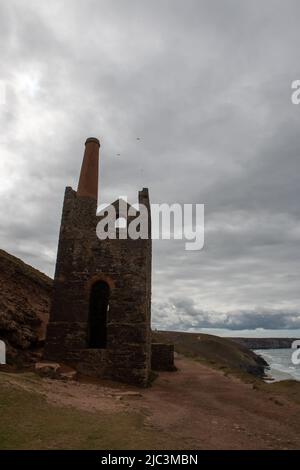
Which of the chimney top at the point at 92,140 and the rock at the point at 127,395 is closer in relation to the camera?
the rock at the point at 127,395

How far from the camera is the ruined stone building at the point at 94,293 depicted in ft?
48.8

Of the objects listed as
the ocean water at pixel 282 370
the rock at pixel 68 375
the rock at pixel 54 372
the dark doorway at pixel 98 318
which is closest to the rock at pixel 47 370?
the rock at pixel 54 372

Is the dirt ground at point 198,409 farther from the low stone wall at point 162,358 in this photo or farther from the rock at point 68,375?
the low stone wall at point 162,358

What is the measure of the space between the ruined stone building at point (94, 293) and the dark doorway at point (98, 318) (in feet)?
1.27

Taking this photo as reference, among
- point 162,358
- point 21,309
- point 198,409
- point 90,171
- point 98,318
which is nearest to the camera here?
point 198,409

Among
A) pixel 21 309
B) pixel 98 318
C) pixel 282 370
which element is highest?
pixel 21 309

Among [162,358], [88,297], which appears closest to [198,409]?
[88,297]

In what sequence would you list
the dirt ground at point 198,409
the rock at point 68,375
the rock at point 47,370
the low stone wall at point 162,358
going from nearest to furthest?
the dirt ground at point 198,409
the rock at point 47,370
the rock at point 68,375
the low stone wall at point 162,358

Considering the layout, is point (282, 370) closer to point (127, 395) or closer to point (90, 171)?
point (90, 171)

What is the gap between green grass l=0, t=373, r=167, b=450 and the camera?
6.55 m

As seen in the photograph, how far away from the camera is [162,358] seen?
21.5 m

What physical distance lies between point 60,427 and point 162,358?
14723 millimetres

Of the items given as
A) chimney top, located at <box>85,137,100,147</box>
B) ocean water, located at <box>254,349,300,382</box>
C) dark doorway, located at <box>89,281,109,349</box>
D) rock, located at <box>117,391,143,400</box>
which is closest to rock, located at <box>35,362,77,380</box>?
rock, located at <box>117,391,143,400</box>

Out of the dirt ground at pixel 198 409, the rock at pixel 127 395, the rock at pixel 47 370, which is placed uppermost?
the rock at pixel 47 370
